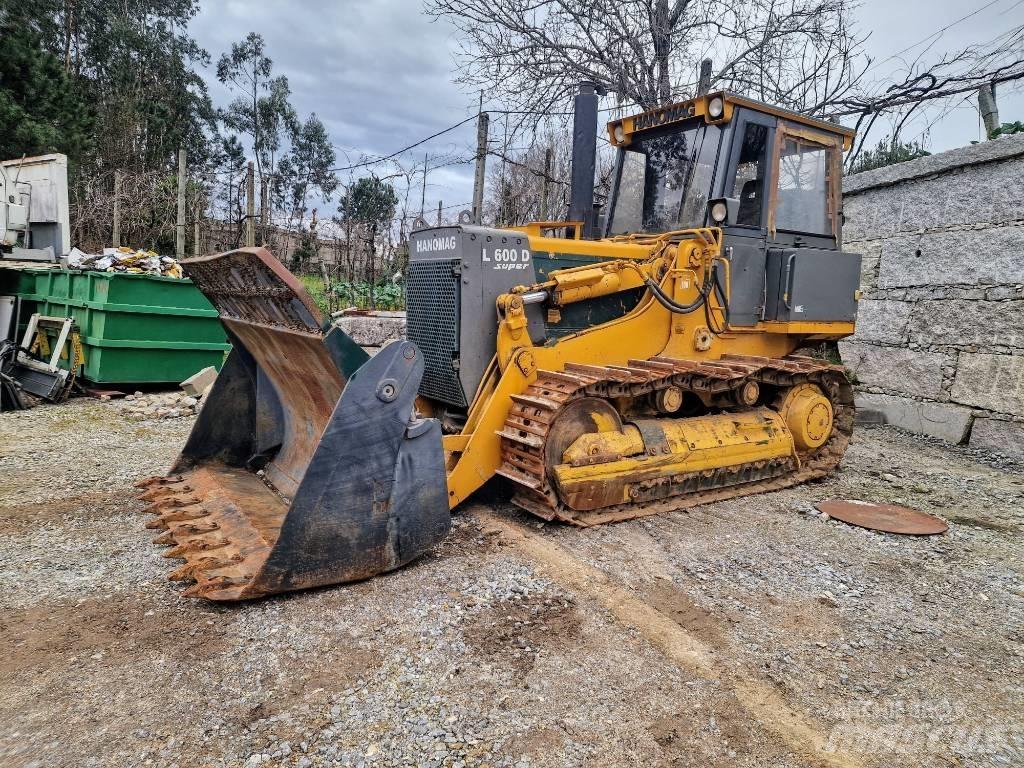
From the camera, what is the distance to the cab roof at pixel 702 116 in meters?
5.08

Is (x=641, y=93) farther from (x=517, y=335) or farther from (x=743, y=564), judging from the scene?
(x=743, y=564)

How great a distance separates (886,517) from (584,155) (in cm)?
366

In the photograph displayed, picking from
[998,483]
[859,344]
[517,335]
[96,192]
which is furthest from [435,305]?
[96,192]

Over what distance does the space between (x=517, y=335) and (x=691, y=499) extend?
68.0 inches

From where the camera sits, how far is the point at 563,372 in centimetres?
462

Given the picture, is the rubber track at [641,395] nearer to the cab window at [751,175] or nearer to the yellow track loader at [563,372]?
the yellow track loader at [563,372]

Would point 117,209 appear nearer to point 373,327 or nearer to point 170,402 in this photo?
point 373,327

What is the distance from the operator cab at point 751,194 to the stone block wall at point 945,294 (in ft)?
6.79

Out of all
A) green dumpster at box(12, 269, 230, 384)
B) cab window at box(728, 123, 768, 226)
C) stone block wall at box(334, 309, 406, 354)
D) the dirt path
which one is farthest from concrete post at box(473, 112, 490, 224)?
the dirt path

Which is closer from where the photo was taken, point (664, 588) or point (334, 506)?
point (334, 506)

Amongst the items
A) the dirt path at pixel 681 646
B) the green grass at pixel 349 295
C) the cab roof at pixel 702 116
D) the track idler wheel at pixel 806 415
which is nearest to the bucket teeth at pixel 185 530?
the dirt path at pixel 681 646

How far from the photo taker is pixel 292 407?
4.53m

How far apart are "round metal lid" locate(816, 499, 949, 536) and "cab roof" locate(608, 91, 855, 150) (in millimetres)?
2995

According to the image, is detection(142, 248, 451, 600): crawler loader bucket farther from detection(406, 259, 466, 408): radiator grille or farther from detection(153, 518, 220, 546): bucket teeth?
detection(406, 259, 466, 408): radiator grille
